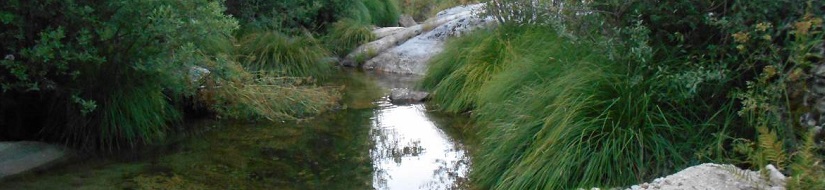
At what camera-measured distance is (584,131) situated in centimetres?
557

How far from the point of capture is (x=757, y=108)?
5227 millimetres

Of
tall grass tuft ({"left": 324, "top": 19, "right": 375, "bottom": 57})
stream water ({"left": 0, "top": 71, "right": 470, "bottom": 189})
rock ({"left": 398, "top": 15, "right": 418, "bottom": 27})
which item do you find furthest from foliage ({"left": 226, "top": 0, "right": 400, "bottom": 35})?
stream water ({"left": 0, "top": 71, "right": 470, "bottom": 189})

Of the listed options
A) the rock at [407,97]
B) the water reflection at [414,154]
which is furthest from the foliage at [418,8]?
the water reflection at [414,154]

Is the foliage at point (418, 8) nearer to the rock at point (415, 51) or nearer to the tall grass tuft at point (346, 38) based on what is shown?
the tall grass tuft at point (346, 38)

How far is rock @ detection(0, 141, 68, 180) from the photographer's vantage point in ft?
21.8

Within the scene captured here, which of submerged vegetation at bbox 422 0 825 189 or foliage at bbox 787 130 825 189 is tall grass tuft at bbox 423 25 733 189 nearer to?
submerged vegetation at bbox 422 0 825 189

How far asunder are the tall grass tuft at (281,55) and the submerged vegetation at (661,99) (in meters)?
5.96

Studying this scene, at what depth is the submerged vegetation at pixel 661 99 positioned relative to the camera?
503 cm

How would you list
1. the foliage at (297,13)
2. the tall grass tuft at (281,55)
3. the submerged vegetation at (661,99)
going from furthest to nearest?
the foliage at (297,13)
the tall grass tuft at (281,55)
the submerged vegetation at (661,99)

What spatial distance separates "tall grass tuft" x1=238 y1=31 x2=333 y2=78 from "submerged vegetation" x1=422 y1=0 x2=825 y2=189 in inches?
235

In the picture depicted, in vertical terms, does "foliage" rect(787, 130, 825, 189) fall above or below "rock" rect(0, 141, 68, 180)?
above

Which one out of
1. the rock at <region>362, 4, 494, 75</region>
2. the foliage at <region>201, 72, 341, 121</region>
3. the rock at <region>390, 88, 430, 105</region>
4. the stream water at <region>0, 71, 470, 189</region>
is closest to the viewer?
the stream water at <region>0, 71, 470, 189</region>

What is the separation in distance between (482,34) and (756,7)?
575 centimetres

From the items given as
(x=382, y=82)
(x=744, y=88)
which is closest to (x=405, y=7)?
(x=382, y=82)
